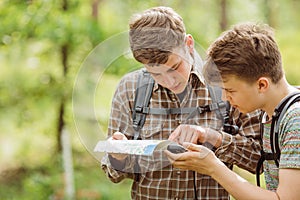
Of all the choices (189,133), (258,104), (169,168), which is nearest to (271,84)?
(258,104)

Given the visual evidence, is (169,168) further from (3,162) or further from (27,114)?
(3,162)

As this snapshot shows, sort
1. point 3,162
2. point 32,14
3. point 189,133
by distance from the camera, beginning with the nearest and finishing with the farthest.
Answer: point 189,133, point 32,14, point 3,162

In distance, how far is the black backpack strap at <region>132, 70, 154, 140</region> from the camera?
2170 mm

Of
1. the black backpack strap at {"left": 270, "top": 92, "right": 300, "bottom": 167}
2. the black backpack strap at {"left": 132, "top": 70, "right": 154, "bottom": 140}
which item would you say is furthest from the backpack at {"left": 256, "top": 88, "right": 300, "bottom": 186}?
the black backpack strap at {"left": 132, "top": 70, "right": 154, "bottom": 140}

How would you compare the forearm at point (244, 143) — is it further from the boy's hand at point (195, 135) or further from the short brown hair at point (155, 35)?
the short brown hair at point (155, 35)

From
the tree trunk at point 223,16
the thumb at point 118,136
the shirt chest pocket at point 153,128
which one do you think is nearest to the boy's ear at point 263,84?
the shirt chest pocket at point 153,128

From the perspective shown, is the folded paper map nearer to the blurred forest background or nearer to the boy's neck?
the boy's neck

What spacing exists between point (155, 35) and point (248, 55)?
13.3 inches

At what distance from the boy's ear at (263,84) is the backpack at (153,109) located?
0.68 feet

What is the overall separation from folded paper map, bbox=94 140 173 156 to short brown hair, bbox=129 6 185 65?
0.29m

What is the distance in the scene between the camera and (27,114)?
225 inches

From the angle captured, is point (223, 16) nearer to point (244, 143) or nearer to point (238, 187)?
point (244, 143)

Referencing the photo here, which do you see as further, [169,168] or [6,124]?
[6,124]

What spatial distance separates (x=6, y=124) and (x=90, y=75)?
3807mm
